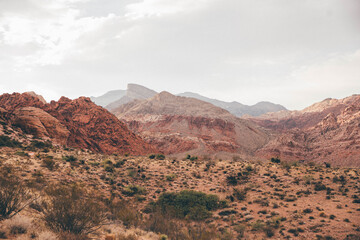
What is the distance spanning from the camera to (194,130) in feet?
366

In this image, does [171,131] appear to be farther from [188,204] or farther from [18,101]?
[188,204]

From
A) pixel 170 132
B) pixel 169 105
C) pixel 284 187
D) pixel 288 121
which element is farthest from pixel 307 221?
pixel 288 121

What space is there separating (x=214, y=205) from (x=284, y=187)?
327 inches

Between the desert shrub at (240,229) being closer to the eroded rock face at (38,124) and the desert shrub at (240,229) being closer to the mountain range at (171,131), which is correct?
the mountain range at (171,131)

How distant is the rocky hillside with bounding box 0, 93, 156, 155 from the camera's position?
1486 inches

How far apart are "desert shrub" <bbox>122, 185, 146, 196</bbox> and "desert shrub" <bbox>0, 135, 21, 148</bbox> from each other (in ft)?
52.0

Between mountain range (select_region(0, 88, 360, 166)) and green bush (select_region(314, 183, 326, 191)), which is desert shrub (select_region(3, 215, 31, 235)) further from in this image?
mountain range (select_region(0, 88, 360, 166))

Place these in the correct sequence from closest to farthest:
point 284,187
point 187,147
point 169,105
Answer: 1. point 284,187
2. point 187,147
3. point 169,105

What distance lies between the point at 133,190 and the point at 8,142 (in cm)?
1733

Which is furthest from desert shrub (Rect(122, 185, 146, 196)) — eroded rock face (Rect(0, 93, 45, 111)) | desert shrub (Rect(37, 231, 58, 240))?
eroded rock face (Rect(0, 93, 45, 111))

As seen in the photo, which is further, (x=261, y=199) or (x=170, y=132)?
(x=170, y=132)

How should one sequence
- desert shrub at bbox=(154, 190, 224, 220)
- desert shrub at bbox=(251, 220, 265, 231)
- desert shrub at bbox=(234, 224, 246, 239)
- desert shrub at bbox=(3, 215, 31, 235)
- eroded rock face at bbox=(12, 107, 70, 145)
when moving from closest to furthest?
desert shrub at bbox=(3, 215, 31, 235), desert shrub at bbox=(234, 224, 246, 239), desert shrub at bbox=(251, 220, 265, 231), desert shrub at bbox=(154, 190, 224, 220), eroded rock face at bbox=(12, 107, 70, 145)

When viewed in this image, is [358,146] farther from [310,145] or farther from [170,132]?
[170,132]

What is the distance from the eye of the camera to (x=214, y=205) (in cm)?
1972
